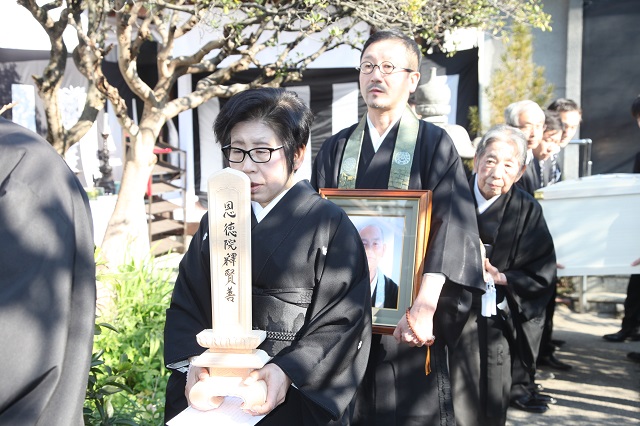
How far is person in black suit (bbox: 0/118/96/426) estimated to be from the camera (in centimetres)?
161

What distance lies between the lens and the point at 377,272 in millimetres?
3111

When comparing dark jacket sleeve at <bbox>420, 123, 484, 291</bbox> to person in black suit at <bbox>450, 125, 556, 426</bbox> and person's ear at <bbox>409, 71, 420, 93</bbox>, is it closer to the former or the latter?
person's ear at <bbox>409, 71, 420, 93</bbox>

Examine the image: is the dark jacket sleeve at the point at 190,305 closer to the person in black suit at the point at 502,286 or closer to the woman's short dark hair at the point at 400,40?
the woman's short dark hair at the point at 400,40

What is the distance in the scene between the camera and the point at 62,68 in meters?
6.01

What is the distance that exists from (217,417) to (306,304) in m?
0.45

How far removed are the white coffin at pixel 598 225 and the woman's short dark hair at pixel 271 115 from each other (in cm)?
344

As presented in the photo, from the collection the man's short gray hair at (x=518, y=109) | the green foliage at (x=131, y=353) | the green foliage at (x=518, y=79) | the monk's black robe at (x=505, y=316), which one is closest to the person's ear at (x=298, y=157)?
the green foliage at (x=131, y=353)

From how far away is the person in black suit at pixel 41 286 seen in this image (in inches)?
63.5

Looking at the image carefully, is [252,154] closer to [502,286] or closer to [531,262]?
[502,286]

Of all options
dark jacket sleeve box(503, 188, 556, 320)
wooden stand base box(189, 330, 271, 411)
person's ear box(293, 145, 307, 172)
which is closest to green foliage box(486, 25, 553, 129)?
dark jacket sleeve box(503, 188, 556, 320)

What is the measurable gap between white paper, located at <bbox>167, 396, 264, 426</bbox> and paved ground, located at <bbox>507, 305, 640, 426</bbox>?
3439 mm

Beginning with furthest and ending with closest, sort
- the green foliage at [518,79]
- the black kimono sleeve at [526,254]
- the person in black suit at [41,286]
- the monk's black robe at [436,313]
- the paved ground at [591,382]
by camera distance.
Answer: the green foliage at [518,79], the paved ground at [591,382], the black kimono sleeve at [526,254], the monk's black robe at [436,313], the person in black suit at [41,286]

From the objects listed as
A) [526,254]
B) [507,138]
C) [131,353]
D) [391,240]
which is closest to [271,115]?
[391,240]

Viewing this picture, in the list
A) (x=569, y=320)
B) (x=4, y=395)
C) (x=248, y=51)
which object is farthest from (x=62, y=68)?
(x=569, y=320)
